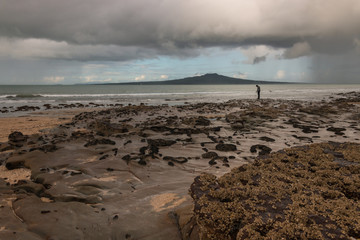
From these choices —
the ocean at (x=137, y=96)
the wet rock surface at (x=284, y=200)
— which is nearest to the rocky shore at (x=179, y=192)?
the wet rock surface at (x=284, y=200)

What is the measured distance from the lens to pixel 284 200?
9.75 ft

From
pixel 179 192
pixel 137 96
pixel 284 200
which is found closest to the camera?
pixel 284 200

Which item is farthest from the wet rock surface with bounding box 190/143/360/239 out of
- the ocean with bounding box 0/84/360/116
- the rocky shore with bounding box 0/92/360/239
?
the ocean with bounding box 0/84/360/116

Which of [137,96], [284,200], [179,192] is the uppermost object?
[137,96]

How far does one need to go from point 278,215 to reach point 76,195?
426 cm

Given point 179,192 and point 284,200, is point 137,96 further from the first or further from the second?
point 284,200

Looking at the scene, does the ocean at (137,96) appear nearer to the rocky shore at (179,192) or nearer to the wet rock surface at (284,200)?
the rocky shore at (179,192)

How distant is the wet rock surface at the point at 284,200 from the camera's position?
244 cm

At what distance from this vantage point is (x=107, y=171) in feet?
21.3

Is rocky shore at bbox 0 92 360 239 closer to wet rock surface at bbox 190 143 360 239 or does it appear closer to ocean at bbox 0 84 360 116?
wet rock surface at bbox 190 143 360 239

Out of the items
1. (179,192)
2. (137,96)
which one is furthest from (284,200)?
(137,96)

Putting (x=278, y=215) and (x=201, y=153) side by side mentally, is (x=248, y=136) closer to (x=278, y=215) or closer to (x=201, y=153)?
(x=201, y=153)

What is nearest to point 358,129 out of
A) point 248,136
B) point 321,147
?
point 248,136

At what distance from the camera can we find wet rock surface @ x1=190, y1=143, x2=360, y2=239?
2.44 meters
